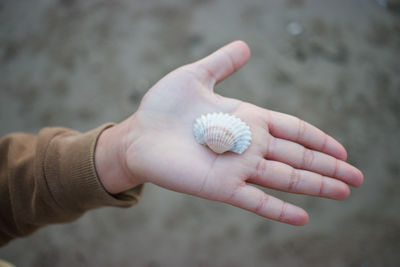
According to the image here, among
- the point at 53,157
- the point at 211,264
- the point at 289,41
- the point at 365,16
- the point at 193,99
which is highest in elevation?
the point at 365,16

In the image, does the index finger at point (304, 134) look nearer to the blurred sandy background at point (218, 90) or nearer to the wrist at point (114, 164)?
the wrist at point (114, 164)

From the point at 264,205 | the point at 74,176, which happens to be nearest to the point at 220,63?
the point at 264,205

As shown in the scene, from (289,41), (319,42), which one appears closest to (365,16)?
(319,42)

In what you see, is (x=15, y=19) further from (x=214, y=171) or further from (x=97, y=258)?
(x=214, y=171)

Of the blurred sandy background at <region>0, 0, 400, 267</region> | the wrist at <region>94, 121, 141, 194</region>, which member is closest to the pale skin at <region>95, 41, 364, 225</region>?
the wrist at <region>94, 121, 141, 194</region>

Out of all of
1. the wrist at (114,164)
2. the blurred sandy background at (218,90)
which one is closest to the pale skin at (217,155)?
the wrist at (114,164)

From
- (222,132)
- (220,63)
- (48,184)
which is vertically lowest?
(48,184)

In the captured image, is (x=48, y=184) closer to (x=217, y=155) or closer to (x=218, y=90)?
(x=217, y=155)
